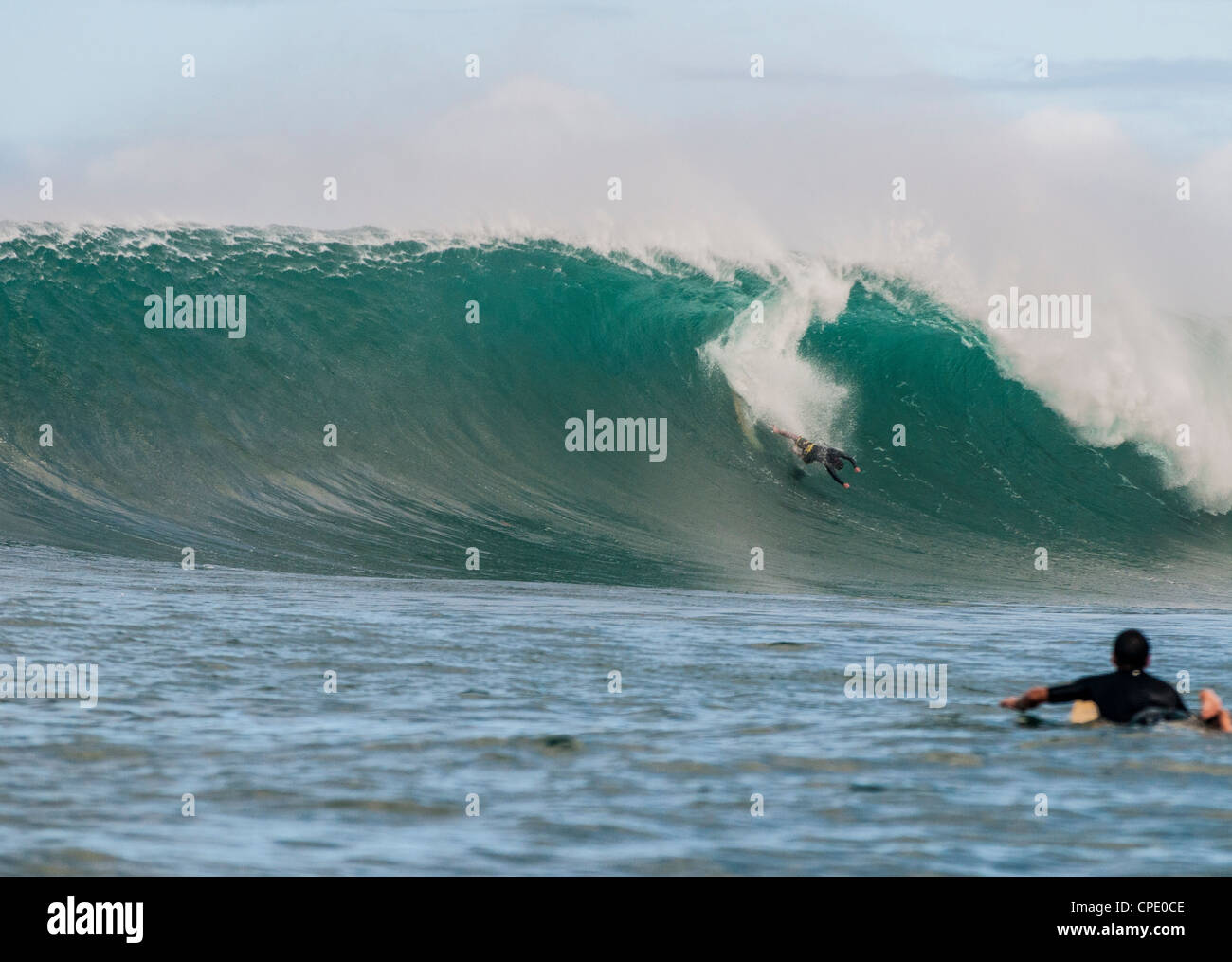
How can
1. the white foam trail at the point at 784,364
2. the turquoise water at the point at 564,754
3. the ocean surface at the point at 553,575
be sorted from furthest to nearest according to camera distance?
the white foam trail at the point at 784,364, the ocean surface at the point at 553,575, the turquoise water at the point at 564,754

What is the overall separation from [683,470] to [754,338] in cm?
406

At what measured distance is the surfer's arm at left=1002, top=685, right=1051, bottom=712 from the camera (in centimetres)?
818

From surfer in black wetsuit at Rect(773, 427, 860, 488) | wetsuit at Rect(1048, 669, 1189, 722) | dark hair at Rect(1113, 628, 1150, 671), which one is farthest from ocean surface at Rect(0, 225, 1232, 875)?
dark hair at Rect(1113, 628, 1150, 671)

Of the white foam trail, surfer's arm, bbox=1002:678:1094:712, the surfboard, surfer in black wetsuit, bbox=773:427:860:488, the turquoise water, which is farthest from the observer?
the white foam trail

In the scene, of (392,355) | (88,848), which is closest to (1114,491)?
(392,355)

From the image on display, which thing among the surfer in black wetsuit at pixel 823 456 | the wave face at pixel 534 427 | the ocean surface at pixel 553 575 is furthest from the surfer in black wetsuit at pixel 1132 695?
the surfer in black wetsuit at pixel 823 456

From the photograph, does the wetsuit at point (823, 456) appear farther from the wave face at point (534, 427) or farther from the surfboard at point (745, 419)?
the surfboard at point (745, 419)

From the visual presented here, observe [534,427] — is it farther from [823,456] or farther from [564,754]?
[564,754]

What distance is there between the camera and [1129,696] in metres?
8.01

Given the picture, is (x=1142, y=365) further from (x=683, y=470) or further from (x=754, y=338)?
(x=683, y=470)

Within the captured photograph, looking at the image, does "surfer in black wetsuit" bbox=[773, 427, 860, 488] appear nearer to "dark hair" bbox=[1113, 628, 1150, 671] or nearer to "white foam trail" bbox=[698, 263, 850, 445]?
"white foam trail" bbox=[698, 263, 850, 445]

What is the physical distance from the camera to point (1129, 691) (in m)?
8.02

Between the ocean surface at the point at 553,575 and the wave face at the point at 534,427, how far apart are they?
7 cm

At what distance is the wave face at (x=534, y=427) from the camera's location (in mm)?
17172
